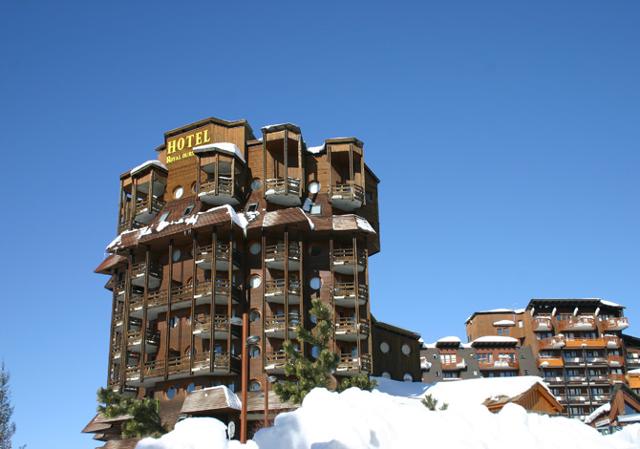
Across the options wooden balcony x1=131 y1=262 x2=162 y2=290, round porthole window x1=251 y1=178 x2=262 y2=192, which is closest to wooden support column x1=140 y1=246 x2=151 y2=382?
wooden balcony x1=131 y1=262 x2=162 y2=290

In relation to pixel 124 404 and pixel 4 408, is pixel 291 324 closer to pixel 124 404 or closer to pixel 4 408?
pixel 124 404

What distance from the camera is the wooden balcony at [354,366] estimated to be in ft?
171

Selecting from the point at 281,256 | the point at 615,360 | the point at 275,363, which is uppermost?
the point at 281,256

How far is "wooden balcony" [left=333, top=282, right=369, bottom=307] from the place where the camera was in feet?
178

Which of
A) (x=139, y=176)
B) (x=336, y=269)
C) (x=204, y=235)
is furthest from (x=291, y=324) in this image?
(x=139, y=176)

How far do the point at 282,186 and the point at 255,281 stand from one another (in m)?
7.41

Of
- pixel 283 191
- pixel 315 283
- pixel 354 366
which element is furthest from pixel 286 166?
pixel 354 366

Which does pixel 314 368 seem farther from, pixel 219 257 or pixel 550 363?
pixel 550 363

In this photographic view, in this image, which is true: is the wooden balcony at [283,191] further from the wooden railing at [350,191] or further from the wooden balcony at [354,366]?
the wooden balcony at [354,366]

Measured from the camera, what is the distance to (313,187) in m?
58.4

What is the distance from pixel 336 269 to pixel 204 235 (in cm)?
1011

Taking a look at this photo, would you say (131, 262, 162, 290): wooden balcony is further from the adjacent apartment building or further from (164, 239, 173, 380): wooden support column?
(164, 239, 173, 380): wooden support column

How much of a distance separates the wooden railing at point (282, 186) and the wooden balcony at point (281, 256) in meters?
3.92

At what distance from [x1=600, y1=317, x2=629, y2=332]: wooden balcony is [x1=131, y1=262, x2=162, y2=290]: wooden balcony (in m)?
68.8
